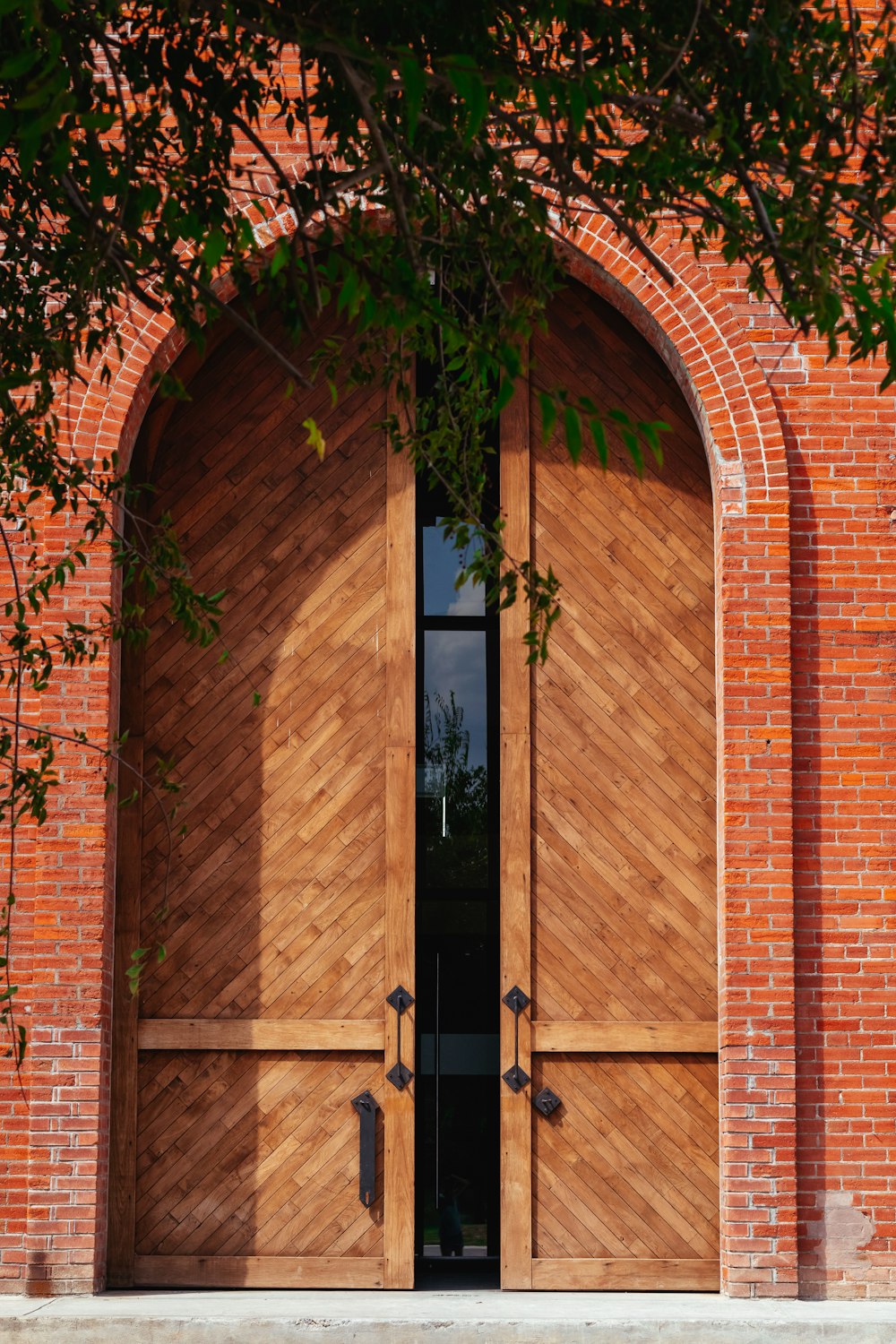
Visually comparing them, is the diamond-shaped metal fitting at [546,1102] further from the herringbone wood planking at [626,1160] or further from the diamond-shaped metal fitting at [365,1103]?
the diamond-shaped metal fitting at [365,1103]

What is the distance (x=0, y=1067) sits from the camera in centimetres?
712

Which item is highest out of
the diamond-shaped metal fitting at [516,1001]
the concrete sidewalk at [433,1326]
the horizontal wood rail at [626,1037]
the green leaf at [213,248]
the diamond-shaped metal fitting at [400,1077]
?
the green leaf at [213,248]

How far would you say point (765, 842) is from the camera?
23.7 ft

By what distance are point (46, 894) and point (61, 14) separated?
4271 millimetres

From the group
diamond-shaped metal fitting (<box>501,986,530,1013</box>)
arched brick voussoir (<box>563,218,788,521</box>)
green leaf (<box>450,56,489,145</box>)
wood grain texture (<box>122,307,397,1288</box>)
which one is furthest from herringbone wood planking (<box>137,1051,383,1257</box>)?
green leaf (<box>450,56,489,145</box>)

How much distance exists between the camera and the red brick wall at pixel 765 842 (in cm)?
703

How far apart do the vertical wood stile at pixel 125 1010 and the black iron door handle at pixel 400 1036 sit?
1204 millimetres

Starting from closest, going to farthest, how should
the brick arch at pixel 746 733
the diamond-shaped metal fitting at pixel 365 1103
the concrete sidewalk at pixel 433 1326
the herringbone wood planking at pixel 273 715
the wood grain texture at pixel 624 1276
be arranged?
the concrete sidewalk at pixel 433 1326 < the brick arch at pixel 746 733 < the wood grain texture at pixel 624 1276 < the diamond-shaped metal fitting at pixel 365 1103 < the herringbone wood planking at pixel 273 715

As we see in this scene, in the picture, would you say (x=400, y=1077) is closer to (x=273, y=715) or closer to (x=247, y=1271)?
(x=247, y=1271)

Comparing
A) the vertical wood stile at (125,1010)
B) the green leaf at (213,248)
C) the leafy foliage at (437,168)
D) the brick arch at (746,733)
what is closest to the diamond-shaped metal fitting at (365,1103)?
the vertical wood stile at (125,1010)

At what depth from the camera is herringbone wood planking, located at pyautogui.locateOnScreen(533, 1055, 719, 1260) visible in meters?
7.36

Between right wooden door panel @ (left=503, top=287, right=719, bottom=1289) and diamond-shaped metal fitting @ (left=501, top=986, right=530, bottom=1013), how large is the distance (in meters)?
0.08

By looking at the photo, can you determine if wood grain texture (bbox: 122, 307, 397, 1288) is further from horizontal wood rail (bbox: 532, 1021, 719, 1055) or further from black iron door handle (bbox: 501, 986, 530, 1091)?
horizontal wood rail (bbox: 532, 1021, 719, 1055)

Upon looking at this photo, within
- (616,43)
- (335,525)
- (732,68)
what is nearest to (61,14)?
(616,43)
